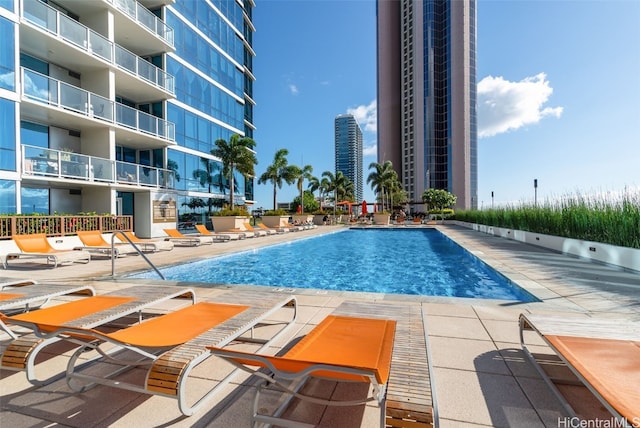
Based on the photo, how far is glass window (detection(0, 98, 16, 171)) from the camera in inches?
435

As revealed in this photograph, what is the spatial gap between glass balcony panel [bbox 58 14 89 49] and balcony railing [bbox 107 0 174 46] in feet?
7.51

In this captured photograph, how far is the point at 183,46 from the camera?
21.0 metres

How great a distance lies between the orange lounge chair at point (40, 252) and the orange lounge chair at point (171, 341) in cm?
710

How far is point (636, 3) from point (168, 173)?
71.9ft

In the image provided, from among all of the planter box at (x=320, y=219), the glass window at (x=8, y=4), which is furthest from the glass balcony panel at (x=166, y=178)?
the planter box at (x=320, y=219)

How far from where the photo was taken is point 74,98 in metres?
13.8

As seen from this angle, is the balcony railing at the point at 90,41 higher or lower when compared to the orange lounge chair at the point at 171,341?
higher

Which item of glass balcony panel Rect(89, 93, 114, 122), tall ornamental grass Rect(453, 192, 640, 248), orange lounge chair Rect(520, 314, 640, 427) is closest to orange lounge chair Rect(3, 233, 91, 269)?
glass balcony panel Rect(89, 93, 114, 122)

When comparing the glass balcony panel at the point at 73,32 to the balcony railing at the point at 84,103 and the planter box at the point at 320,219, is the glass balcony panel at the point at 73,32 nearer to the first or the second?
the balcony railing at the point at 84,103

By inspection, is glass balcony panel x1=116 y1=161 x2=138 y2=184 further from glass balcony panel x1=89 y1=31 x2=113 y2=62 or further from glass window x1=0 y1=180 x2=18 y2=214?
glass balcony panel x1=89 y1=31 x2=113 y2=62

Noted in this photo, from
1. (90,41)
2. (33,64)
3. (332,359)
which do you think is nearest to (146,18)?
(90,41)

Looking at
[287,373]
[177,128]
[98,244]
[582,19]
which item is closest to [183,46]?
[177,128]

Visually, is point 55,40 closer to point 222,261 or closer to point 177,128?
point 177,128

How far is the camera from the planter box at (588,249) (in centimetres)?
723
